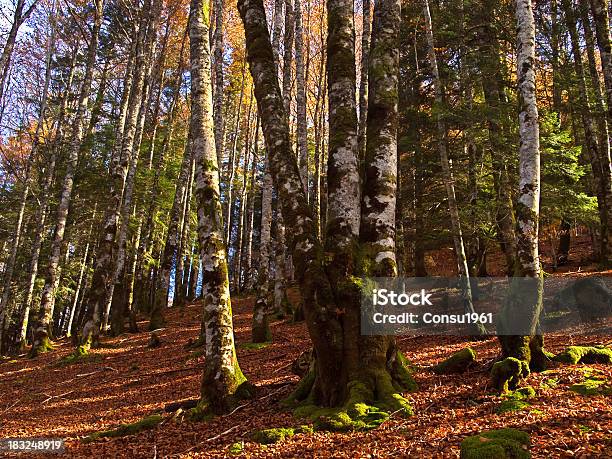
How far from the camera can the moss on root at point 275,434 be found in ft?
15.1

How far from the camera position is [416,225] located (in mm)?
14977

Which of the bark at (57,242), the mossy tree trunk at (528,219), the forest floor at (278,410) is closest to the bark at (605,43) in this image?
the mossy tree trunk at (528,219)

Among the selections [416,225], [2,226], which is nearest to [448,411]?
[416,225]

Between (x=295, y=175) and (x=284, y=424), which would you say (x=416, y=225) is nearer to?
(x=295, y=175)

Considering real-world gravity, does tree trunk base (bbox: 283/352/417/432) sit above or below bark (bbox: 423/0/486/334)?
below

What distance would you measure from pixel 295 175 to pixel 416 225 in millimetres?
9915

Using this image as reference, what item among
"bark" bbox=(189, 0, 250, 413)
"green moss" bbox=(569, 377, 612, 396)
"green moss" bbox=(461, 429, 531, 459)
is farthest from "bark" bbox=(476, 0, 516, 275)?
"green moss" bbox=(461, 429, 531, 459)

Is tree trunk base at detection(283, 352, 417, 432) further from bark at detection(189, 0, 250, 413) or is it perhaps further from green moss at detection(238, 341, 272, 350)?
green moss at detection(238, 341, 272, 350)

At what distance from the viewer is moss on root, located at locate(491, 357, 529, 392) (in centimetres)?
538

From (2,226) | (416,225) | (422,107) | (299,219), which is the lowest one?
(299,219)

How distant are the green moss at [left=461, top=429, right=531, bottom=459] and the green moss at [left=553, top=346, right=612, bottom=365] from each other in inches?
126

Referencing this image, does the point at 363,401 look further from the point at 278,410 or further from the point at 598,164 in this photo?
the point at 598,164

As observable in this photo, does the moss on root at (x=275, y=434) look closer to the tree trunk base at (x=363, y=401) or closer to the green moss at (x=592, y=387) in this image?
the tree trunk base at (x=363, y=401)

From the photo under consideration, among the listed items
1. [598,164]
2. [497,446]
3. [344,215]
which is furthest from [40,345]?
[598,164]
